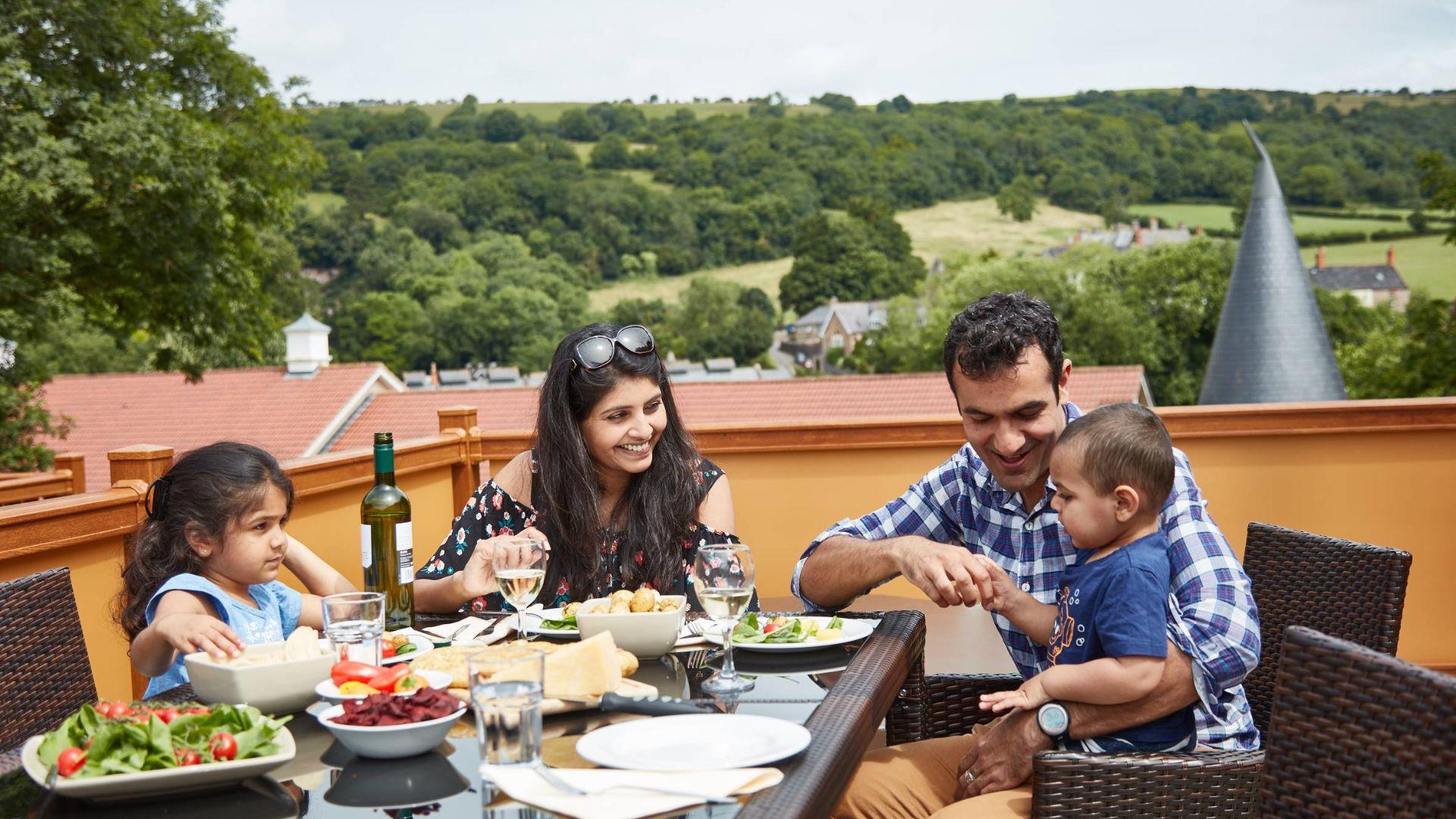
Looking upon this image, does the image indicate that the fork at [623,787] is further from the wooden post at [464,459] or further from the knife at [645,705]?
the wooden post at [464,459]

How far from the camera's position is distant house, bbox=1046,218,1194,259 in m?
71.2

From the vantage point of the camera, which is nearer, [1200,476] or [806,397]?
[1200,476]

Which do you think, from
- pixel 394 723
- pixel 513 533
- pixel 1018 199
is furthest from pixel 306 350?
pixel 1018 199

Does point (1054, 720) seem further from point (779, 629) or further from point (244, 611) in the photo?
point (244, 611)

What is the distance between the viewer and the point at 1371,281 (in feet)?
221

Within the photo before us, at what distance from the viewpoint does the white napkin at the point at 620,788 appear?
3.81ft

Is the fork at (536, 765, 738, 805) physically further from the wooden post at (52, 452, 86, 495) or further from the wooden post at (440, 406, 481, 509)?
the wooden post at (52, 452, 86, 495)

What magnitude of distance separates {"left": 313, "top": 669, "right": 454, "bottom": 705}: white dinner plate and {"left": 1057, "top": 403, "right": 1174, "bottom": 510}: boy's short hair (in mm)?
1012

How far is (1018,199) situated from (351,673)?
261 ft

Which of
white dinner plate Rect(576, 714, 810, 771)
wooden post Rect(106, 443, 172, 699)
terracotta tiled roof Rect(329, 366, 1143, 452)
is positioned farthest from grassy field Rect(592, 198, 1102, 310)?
white dinner plate Rect(576, 714, 810, 771)

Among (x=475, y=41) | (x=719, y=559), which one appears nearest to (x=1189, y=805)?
(x=719, y=559)

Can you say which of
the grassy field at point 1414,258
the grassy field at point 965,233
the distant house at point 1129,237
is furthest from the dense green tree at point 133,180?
the grassy field at point 1414,258

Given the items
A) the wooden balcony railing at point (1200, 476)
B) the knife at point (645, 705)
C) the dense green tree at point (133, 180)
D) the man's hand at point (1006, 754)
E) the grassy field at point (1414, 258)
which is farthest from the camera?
the grassy field at point (1414, 258)

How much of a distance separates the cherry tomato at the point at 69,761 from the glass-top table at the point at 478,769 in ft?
0.15
